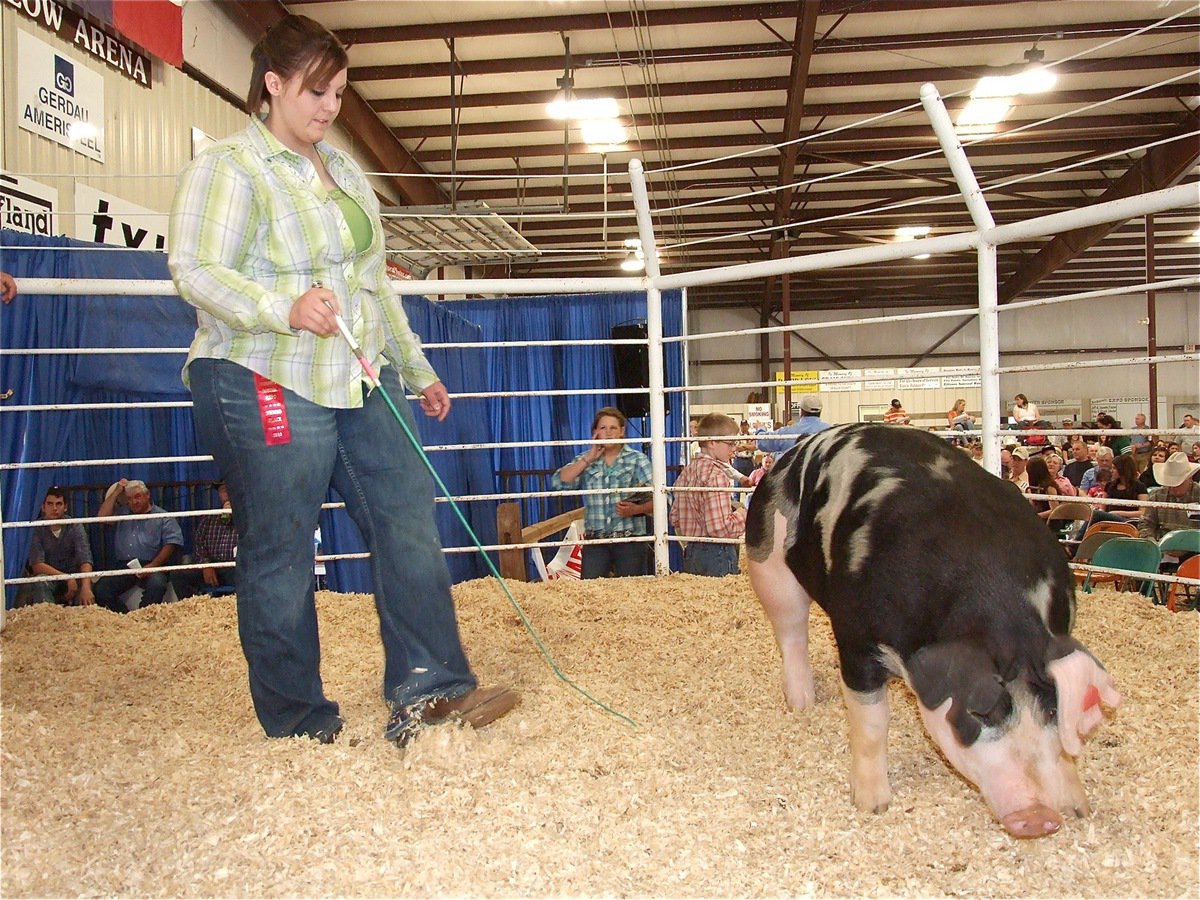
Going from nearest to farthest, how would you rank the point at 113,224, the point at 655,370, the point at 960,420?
the point at 655,370, the point at 113,224, the point at 960,420

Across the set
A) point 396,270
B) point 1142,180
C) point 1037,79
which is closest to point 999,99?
point 1037,79

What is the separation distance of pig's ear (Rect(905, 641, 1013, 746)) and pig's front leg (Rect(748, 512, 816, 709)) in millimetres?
793

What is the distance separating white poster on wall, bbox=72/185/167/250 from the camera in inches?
265

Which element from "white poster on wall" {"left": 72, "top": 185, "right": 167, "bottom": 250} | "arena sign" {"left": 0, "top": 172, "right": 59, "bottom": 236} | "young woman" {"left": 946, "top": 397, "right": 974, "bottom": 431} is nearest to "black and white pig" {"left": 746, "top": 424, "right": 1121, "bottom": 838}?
"arena sign" {"left": 0, "top": 172, "right": 59, "bottom": 236}

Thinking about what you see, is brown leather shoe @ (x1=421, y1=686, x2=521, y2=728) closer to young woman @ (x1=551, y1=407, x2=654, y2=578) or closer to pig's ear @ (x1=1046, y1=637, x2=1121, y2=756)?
pig's ear @ (x1=1046, y1=637, x2=1121, y2=756)

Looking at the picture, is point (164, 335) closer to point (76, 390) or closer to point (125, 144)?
point (76, 390)

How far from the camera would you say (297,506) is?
2213 mm

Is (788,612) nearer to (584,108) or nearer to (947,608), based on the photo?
(947,608)

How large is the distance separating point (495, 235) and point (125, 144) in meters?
4.36

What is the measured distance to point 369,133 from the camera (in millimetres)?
11172

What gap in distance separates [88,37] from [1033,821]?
7.62 m

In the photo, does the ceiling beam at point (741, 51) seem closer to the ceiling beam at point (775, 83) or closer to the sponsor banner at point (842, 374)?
the ceiling beam at point (775, 83)

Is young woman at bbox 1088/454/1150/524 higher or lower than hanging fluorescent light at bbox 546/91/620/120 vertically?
lower

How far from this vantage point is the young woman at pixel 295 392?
83.4 inches
